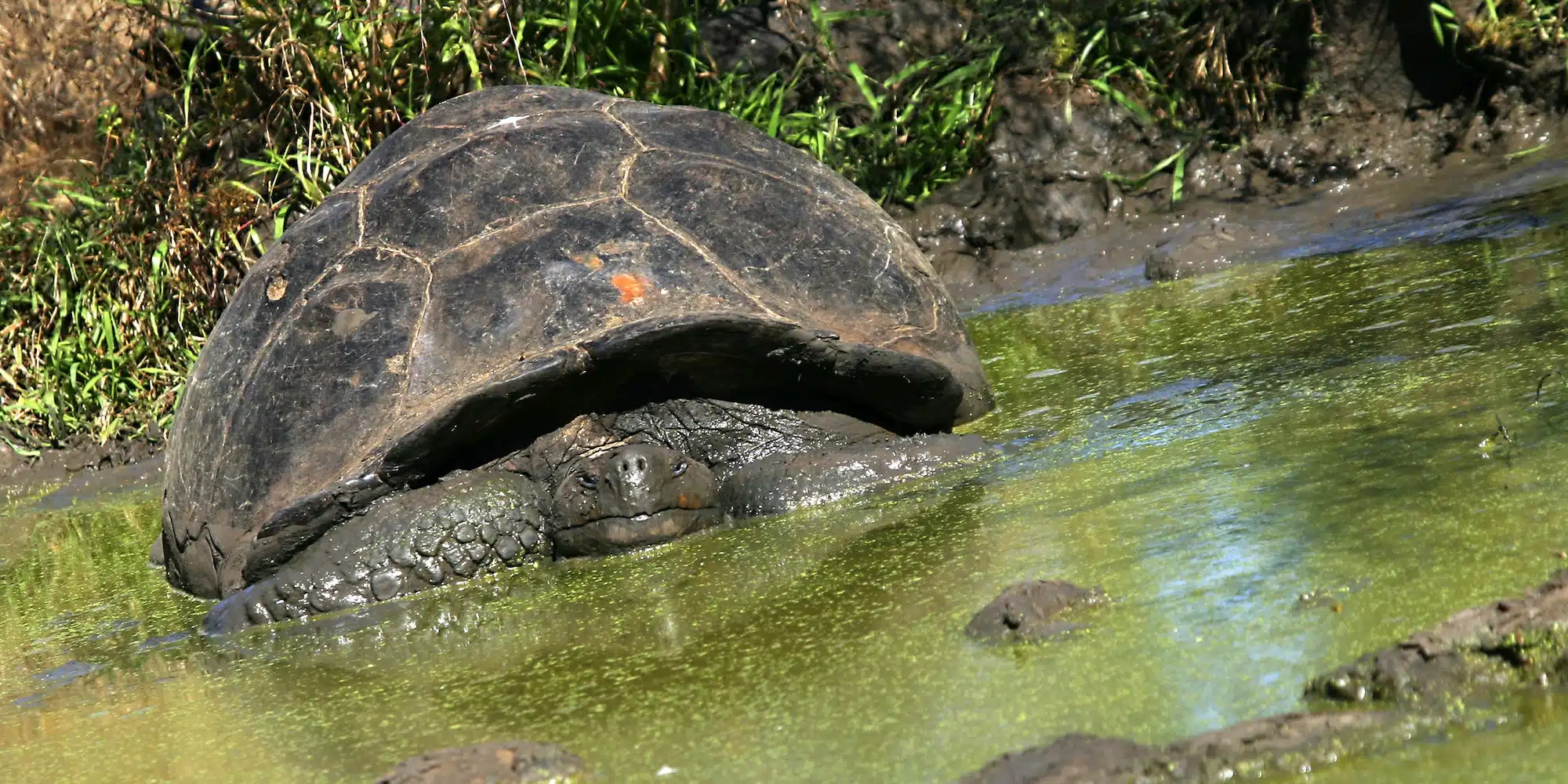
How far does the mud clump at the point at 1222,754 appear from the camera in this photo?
1.68 meters

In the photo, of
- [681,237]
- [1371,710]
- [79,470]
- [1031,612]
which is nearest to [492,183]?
[681,237]

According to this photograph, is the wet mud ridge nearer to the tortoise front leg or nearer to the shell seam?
the shell seam

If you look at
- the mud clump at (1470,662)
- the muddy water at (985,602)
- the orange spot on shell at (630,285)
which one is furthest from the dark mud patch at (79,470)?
the mud clump at (1470,662)

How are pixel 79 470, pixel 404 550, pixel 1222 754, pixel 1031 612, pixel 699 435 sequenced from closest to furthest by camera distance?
pixel 1222 754 → pixel 1031 612 → pixel 404 550 → pixel 699 435 → pixel 79 470

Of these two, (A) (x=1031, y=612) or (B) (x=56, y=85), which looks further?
(B) (x=56, y=85)

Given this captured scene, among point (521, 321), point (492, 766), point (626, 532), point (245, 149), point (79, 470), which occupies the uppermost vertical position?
point (245, 149)

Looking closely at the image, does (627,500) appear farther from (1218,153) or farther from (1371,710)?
(1218,153)

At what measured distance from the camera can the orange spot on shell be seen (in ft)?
A: 11.6

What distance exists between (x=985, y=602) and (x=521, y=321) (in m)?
1.49

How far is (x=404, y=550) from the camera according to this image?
11.3ft

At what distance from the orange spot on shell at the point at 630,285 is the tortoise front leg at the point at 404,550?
51 centimetres

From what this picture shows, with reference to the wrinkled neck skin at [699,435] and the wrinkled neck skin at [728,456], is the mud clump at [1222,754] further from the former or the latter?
the wrinkled neck skin at [699,435]

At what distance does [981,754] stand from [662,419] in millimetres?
1957

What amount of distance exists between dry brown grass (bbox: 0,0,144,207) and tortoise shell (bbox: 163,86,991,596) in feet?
10.6
